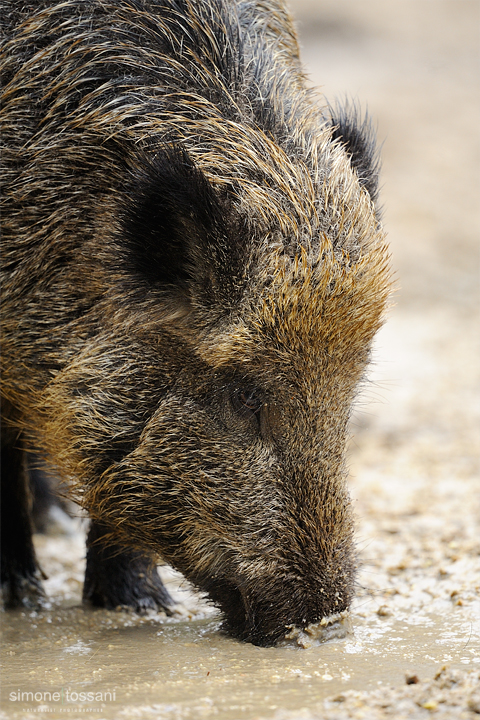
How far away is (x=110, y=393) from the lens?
3.99 m

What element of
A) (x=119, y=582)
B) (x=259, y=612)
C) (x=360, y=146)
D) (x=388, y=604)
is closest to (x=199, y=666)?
(x=259, y=612)

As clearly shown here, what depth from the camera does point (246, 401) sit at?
3811 millimetres

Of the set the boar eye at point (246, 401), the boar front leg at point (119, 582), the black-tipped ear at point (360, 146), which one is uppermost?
the black-tipped ear at point (360, 146)

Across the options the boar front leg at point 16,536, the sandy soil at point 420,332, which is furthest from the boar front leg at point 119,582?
the sandy soil at point 420,332

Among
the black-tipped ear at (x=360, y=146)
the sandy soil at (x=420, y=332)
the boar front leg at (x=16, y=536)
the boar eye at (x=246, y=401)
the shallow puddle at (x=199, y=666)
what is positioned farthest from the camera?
the boar front leg at (x=16, y=536)

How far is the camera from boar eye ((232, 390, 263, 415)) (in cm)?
380

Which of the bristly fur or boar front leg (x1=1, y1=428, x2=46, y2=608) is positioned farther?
boar front leg (x1=1, y1=428, x2=46, y2=608)

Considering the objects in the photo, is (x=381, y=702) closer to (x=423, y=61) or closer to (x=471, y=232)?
(x=471, y=232)

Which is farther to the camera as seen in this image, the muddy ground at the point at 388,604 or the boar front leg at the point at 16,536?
the boar front leg at the point at 16,536

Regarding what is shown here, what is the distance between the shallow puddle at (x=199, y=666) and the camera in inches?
117

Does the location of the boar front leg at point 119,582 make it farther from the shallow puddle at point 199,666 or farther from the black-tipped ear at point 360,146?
the black-tipped ear at point 360,146

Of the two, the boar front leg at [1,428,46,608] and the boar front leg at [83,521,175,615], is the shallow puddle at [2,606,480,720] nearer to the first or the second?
the boar front leg at [83,521,175,615]

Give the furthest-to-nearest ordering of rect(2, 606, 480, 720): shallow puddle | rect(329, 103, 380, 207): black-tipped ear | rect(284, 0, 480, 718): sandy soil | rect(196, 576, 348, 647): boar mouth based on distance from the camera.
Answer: rect(284, 0, 480, 718): sandy soil
rect(329, 103, 380, 207): black-tipped ear
rect(196, 576, 348, 647): boar mouth
rect(2, 606, 480, 720): shallow puddle

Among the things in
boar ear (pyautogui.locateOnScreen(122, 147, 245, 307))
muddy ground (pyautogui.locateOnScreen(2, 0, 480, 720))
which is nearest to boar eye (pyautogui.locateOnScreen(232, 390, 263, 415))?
boar ear (pyautogui.locateOnScreen(122, 147, 245, 307))
